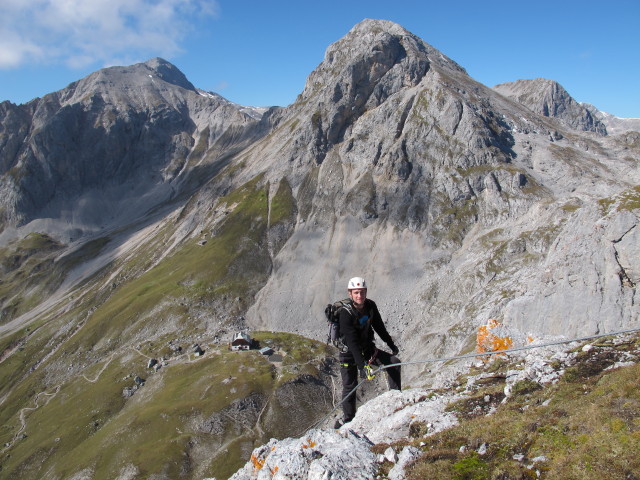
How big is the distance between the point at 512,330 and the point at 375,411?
3689 cm

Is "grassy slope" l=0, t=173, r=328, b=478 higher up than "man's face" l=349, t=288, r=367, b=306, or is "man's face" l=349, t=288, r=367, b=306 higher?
"man's face" l=349, t=288, r=367, b=306

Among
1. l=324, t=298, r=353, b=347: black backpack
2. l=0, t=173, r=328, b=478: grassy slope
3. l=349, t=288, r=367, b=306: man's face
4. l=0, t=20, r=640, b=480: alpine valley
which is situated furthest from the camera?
l=0, t=173, r=328, b=478: grassy slope

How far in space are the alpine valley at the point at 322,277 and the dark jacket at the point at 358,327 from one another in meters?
35.6

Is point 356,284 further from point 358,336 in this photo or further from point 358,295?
point 358,336

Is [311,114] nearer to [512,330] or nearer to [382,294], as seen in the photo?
[382,294]

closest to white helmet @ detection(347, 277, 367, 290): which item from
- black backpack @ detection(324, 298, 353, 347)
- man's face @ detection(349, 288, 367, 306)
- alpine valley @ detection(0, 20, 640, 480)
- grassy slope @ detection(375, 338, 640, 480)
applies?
man's face @ detection(349, 288, 367, 306)

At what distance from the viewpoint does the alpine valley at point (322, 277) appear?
221 feet

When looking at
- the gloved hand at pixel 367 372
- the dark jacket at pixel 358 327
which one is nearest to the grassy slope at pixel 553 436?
the gloved hand at pixel 367 372

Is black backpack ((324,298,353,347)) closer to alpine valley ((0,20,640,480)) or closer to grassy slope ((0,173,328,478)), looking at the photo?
alpine valley ((0,20,640,480))

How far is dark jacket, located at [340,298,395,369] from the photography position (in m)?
15.1

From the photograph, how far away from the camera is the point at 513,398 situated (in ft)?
46.8

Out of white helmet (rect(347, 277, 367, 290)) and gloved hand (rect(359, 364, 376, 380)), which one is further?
gloved hand (rect(359, 364, 376, 380))

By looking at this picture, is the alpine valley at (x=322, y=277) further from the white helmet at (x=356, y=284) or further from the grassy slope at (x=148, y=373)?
the white helmet at (x=356, y=284)

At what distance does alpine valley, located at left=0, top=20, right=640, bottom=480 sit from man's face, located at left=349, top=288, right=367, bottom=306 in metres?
36.8
